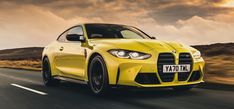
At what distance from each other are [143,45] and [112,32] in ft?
5.30

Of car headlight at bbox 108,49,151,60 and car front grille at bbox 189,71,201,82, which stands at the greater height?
car headlight at bbox 108,49,151,60

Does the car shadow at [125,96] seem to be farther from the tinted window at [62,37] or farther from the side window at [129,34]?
the tinted window at [62,37]

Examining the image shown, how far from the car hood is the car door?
66cm

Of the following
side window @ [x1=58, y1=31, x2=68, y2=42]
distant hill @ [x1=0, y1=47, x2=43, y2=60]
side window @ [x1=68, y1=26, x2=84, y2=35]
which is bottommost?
distant hill @ [x1=0, y1=47, x2=43, y2=60]

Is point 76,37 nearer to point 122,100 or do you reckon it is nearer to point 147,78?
point 122,100

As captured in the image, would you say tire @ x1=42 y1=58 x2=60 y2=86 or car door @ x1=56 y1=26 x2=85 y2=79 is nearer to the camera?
car door @ x1=56 y1=26 x2=85 y2=79

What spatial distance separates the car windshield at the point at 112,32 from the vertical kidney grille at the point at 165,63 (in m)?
1.76

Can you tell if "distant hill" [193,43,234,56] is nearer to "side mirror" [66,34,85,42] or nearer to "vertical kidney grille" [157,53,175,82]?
"side mirror" [66,34,85,42]

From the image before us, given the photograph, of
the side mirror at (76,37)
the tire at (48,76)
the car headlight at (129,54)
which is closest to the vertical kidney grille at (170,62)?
the car headlight at (129,54)

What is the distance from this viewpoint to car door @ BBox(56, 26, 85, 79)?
9.77m

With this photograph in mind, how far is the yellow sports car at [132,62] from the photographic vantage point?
8422 mm

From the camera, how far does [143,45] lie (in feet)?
28.7

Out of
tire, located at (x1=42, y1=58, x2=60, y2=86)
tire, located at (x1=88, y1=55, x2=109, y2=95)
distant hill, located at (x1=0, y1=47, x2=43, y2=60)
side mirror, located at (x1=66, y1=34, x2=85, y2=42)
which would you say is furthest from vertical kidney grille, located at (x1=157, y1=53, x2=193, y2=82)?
distant hill, located at (x1=0, y1=47, x2=43, y2=60)

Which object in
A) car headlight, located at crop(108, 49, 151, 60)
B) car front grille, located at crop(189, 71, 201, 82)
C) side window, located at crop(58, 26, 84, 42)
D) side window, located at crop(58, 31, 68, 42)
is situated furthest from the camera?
side window, located at crop(58, 31, 68, 42)
